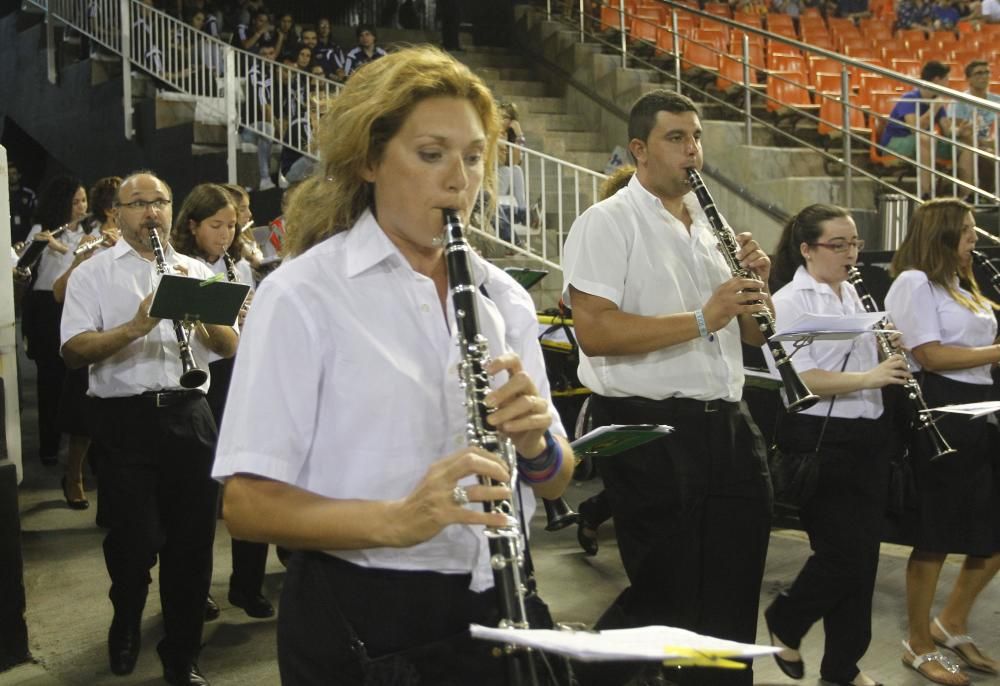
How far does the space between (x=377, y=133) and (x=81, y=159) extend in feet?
37.5

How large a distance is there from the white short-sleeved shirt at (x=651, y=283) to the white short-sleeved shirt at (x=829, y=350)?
2.38ft

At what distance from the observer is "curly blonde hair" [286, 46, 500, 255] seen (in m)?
1.87

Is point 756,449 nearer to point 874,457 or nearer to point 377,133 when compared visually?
point 874,457

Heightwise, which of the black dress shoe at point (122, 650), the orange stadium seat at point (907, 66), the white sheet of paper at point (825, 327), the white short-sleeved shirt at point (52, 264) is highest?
the orange stadium seat at point (907, 66)

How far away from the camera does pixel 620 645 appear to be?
4.87ft

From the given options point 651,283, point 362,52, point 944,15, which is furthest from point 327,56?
point 651,283

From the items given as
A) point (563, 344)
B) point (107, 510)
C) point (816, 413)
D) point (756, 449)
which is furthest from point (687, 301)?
point (563, 344)

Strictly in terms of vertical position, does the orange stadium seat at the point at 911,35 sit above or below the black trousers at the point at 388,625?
above

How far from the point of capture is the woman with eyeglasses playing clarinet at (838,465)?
3977 millimetres

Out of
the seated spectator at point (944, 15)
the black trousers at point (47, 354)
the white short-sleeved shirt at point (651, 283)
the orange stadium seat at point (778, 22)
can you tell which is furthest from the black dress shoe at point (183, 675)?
the seated spectator at point (944, 15)

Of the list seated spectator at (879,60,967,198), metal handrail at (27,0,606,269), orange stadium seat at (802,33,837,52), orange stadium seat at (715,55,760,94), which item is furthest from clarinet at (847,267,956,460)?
orange stadium seat at (802,33,837,52)

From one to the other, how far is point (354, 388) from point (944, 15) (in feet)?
49.0

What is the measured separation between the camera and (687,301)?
11.0ft

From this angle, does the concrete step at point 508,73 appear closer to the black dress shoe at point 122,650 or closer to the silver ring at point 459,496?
the black dress shoe at point 122,650
